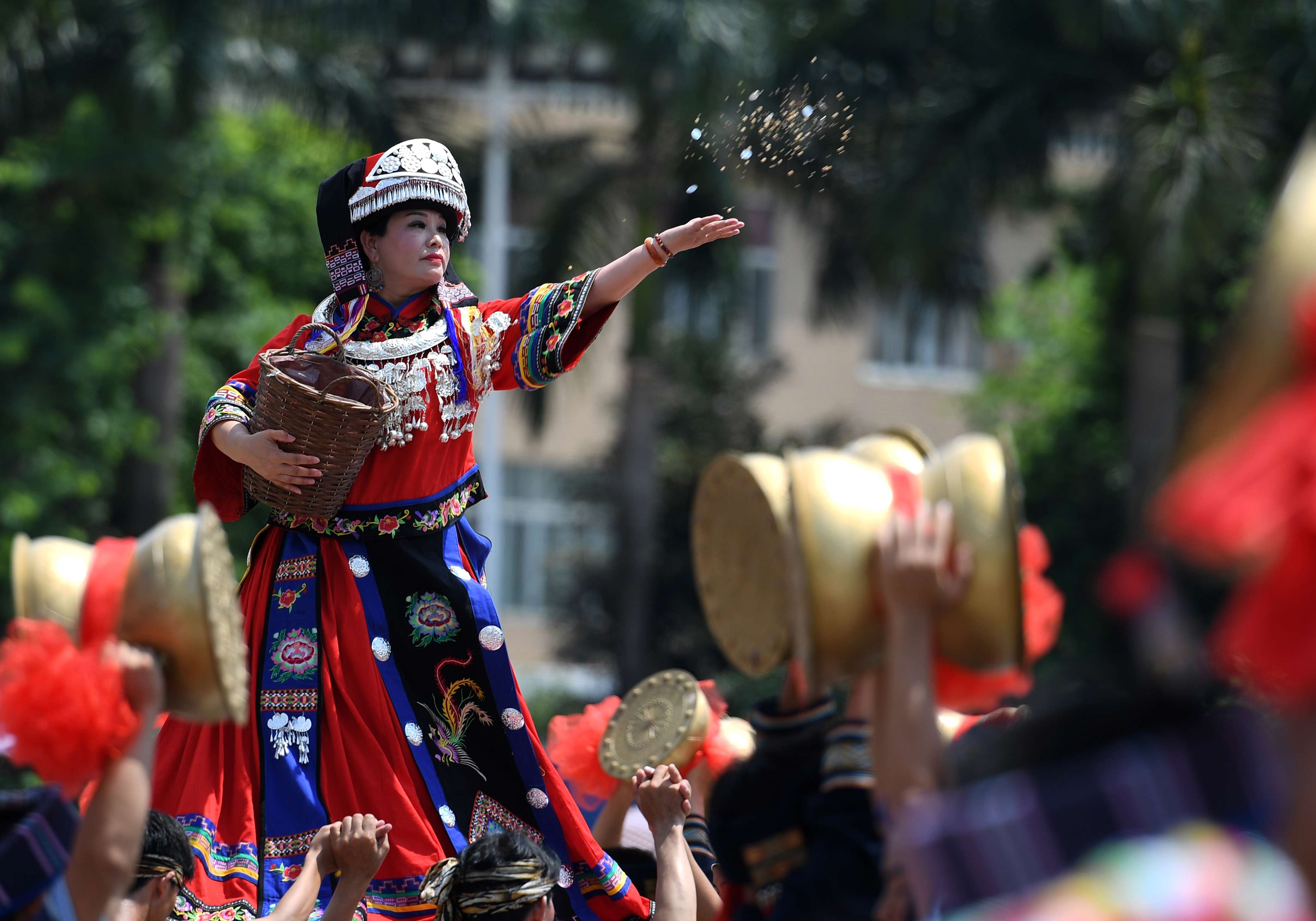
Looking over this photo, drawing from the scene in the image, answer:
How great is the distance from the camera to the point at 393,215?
13.0 ft

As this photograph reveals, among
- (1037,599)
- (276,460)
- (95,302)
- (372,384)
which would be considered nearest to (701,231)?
(372,384)

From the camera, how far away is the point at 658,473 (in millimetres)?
17125

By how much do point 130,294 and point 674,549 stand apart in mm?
6144

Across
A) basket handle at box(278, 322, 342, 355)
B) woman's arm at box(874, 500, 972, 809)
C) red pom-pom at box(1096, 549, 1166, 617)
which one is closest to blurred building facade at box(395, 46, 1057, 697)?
basket handle at box(278, 322, 342, 355)

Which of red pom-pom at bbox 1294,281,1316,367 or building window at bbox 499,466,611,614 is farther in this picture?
building window at bbox 499,466,611,614

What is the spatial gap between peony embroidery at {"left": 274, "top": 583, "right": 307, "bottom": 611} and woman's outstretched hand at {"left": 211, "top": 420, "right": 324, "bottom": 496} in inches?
9.9

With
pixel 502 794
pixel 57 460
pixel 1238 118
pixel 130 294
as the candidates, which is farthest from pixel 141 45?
pixel 502 794

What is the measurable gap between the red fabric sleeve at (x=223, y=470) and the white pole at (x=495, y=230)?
443 inches

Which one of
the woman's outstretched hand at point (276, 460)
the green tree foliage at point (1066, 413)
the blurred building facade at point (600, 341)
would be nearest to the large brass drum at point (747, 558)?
the woman's outstretched hand at point (276, 460)

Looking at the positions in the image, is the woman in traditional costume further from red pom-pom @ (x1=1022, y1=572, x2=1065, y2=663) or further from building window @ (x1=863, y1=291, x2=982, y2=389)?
building window @ (x1=863, y1=291, x2=982, y2=389)

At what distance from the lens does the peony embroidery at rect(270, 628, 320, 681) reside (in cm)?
380

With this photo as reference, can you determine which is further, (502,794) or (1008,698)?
(502,794)

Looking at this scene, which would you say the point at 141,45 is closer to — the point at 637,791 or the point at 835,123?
the point at 835,123

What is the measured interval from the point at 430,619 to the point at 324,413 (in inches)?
22.6
